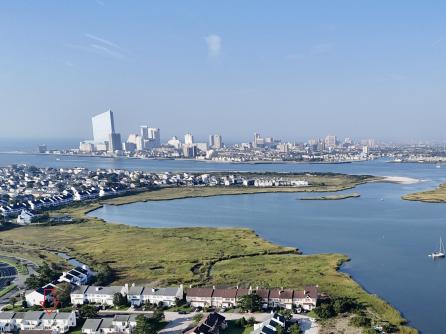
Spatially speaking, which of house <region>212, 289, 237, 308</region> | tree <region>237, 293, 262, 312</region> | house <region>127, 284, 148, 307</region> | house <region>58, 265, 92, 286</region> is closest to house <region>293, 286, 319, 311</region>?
tree <region>237, 293, 262, 312</region>

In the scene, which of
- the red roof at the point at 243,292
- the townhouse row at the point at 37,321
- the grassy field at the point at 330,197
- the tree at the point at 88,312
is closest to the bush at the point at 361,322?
the red roof at the point at 243,292

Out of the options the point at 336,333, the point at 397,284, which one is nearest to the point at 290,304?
the point at 336,333

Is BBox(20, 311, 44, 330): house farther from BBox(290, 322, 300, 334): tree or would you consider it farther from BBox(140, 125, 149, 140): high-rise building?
BBox(140, 125, 149, 140): high-rise building

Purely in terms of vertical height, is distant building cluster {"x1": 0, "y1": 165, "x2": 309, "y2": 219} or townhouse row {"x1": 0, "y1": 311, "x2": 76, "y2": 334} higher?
distant building cluster {"x1": 0, "y1": 165, "x2": 309, "y2": 219}

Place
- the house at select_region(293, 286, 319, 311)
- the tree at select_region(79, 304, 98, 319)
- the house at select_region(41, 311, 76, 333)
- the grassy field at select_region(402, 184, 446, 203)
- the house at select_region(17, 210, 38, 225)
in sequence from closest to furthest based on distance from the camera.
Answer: the house at select_region(41, 311, 76, 333), the tree at select_region(79, 304, 98, 319), the house at select_region(293, 286, 319, 311), the house at select_region(17, 210, 38, 225), the grassy field at select_region(402, 184, 446, 203)

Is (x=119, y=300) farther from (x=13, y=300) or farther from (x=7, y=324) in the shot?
(x=13, y=300)

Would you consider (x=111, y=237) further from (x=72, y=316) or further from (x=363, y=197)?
(x=363, y=197)
